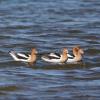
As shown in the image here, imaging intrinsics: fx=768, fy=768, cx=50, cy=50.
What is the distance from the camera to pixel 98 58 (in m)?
22.4

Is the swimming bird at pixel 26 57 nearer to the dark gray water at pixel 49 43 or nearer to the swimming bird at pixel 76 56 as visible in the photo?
the dark gray water at pixel 49 43

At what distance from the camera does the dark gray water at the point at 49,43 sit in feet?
59.0

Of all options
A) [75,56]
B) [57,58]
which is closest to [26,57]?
[57,58]

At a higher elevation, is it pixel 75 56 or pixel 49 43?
pixel 49 43

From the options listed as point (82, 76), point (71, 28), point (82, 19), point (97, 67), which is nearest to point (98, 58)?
point (97, 67)

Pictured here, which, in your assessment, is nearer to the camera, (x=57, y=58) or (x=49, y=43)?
(x=57, y=58)

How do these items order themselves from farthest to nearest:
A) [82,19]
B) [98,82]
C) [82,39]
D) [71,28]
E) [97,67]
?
1. [82,19]
2. [71,28]
3. [82,39]
4. [97,67]
5. [98,82]

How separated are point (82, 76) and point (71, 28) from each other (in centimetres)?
900

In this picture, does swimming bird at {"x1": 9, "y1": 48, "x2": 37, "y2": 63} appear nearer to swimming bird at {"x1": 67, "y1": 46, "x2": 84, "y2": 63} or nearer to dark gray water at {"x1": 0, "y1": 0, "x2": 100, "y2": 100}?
dark gray water at {"x1": 0, "y1": 0, "x2": 100, "y2": 100}

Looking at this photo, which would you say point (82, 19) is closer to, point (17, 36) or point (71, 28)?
point (71, 28)

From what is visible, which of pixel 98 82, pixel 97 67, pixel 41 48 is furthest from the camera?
pixel 41 48

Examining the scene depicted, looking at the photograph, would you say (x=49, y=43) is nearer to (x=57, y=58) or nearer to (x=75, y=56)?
(x=75, y=56)

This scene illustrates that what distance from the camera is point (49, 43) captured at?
25000 millimetres

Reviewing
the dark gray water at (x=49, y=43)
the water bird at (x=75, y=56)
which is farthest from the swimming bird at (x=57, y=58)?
the dark gray water at (x=49, y=43)
